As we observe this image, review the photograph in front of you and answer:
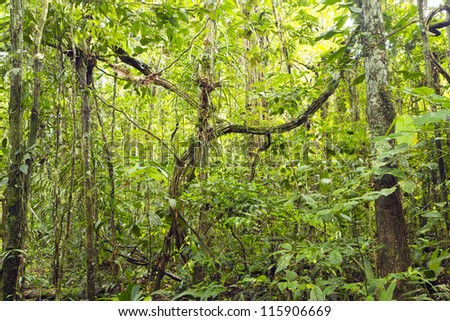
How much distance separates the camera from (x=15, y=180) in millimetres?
2229

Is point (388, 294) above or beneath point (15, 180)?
beneath

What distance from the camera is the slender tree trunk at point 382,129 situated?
238cm

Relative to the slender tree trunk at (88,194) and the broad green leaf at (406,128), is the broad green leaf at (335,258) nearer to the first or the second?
the broad green leaf at (406,128)

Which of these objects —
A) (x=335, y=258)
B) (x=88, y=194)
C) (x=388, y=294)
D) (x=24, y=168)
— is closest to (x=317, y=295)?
(x=335, y=258)

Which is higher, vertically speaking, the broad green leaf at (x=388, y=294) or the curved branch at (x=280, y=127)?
the curved branch at (x=280, y=127)

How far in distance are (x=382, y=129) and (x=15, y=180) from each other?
236 cm

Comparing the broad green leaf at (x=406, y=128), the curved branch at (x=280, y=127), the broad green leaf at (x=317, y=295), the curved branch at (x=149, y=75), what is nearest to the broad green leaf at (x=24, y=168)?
the curved branch at (x=149, y=75)

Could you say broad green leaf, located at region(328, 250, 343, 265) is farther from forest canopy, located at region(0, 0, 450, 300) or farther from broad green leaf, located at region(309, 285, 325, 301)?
broad green leaf, located at region(309, 285, 325, 301)

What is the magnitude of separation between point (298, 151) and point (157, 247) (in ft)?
5.44

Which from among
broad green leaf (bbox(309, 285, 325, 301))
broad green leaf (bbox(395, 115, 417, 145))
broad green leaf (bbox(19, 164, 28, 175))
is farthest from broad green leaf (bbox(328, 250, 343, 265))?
broad green leaf (bbox(19, 164, 28, 175))

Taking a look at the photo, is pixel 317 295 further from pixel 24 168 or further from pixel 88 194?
pixel 24 168

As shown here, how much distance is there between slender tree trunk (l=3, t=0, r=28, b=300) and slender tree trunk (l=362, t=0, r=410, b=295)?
221cm

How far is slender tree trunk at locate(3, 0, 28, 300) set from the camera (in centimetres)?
219

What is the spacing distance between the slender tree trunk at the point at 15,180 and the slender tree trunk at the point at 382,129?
221 cm
